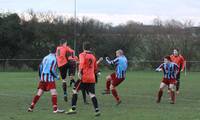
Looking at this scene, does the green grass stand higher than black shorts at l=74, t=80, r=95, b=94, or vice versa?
black shorts at l=74, t=80, r=95, b=94

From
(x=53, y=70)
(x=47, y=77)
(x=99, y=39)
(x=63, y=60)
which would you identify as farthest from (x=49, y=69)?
(x=99, y=39)

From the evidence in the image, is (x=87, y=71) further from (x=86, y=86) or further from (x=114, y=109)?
(x=114, y=109)

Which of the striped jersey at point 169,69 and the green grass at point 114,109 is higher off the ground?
the striped jersey at point 169,69

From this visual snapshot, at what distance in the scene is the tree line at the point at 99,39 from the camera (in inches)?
2168

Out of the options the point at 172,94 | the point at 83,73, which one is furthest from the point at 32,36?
the point at 83,73

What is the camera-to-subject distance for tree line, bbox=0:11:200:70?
55.1 meters

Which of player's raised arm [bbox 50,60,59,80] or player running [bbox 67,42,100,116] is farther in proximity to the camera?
player's raised arm [bbox 50,60,59,80]

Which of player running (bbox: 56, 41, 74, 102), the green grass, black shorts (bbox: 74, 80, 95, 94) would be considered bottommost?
the green grass

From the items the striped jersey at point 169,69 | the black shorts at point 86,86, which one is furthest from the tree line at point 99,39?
the black shorts at point 86,86

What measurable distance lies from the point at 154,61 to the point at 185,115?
39.9 meters

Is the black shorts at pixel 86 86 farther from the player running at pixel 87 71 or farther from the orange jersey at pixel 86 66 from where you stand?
the orange jersey at pixel 86 66

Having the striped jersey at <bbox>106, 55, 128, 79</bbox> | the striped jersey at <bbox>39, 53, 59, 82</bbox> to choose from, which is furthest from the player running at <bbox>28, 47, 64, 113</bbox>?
the striped jersey at <bbox>106, 55, 128, 79</bbox>

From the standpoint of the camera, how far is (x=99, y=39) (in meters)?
57.1

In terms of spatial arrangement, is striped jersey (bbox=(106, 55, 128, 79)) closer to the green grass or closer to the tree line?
the green grass
